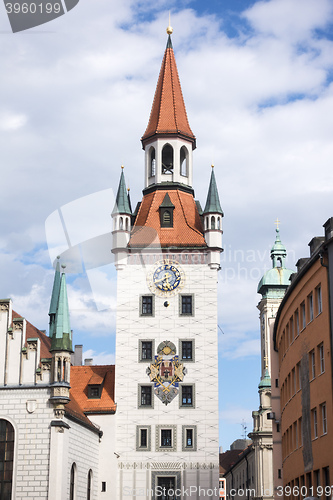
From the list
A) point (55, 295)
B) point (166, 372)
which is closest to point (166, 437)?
point (166, 372)

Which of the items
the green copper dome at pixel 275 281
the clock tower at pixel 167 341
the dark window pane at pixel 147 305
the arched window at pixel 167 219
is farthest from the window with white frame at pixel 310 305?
the green copper dome at pixel 275 281

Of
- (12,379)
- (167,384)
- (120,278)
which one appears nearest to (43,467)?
(12,379)

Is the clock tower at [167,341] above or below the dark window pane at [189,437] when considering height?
above

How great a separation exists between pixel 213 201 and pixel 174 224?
320 centimetres

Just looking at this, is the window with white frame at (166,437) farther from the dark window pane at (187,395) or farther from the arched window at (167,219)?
the arched window at (167,219)

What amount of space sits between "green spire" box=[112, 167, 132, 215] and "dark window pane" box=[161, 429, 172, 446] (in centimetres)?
1546

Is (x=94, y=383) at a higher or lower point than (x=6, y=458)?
higher

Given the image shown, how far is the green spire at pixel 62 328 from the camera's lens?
141 feet

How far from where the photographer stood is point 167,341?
52.6 metres

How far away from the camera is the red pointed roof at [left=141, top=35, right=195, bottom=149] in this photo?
196 ft

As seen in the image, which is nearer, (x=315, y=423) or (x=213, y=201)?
(x=315, y=423)

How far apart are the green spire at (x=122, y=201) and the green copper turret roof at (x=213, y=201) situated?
5.61 metres

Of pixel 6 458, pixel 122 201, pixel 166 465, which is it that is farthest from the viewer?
pixel 122 201

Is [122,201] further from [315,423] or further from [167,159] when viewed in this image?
[315,423]
